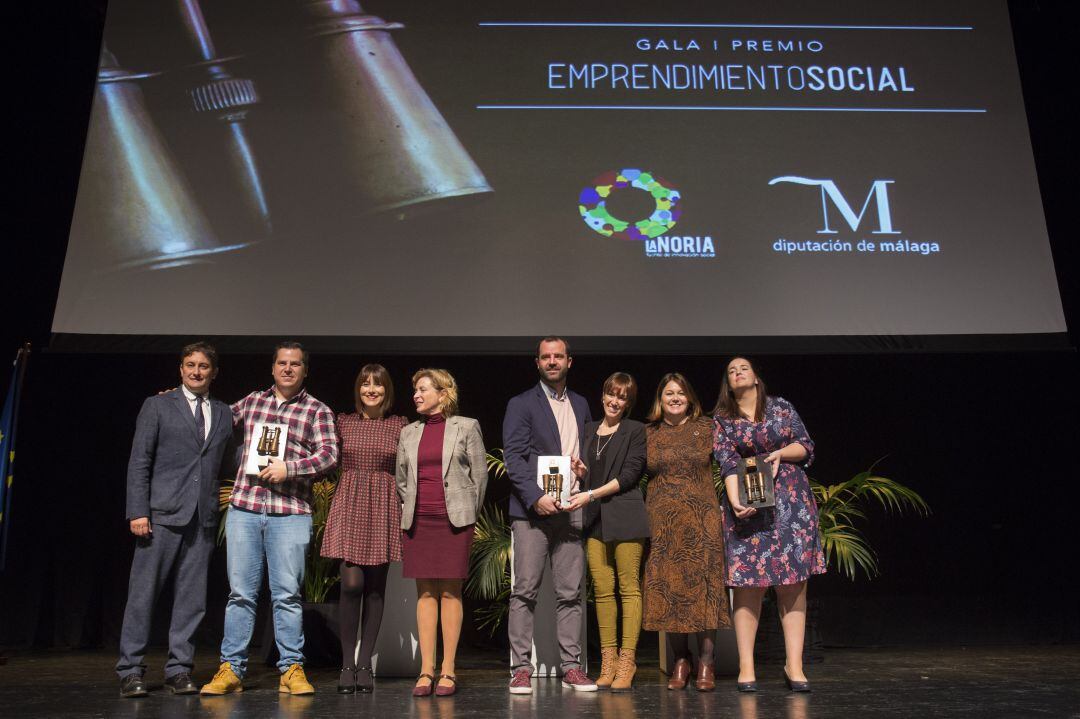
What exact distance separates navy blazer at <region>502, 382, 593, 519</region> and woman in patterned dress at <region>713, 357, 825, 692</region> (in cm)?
61

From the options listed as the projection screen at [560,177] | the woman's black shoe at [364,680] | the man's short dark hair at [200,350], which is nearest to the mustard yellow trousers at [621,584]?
the woman's black shoe at [364,680]

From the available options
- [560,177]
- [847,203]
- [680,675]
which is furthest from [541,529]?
[847,203]

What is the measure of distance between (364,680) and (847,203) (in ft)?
10.0

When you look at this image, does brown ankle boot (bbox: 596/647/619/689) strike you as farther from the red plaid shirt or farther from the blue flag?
the blue flag

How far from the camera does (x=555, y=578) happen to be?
340 cm

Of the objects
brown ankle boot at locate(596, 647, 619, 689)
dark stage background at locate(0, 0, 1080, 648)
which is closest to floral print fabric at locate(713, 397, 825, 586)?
brown ankle boot at locate(596, 647, 619, 689)

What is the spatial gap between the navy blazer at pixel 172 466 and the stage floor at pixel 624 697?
65 centimetres

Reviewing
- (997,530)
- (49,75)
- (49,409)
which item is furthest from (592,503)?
(49,75)

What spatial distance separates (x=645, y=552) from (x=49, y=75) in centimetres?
417

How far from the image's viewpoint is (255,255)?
4.18m

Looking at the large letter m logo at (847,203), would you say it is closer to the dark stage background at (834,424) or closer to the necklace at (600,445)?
the dark stage background at (834,424)

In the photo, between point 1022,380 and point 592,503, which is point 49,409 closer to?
point 592,503

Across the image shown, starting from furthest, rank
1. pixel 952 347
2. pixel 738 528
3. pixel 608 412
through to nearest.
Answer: pixel 952 347 < pixel 608 412 < pixel 738 528

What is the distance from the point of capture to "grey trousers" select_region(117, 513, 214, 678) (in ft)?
10.5
